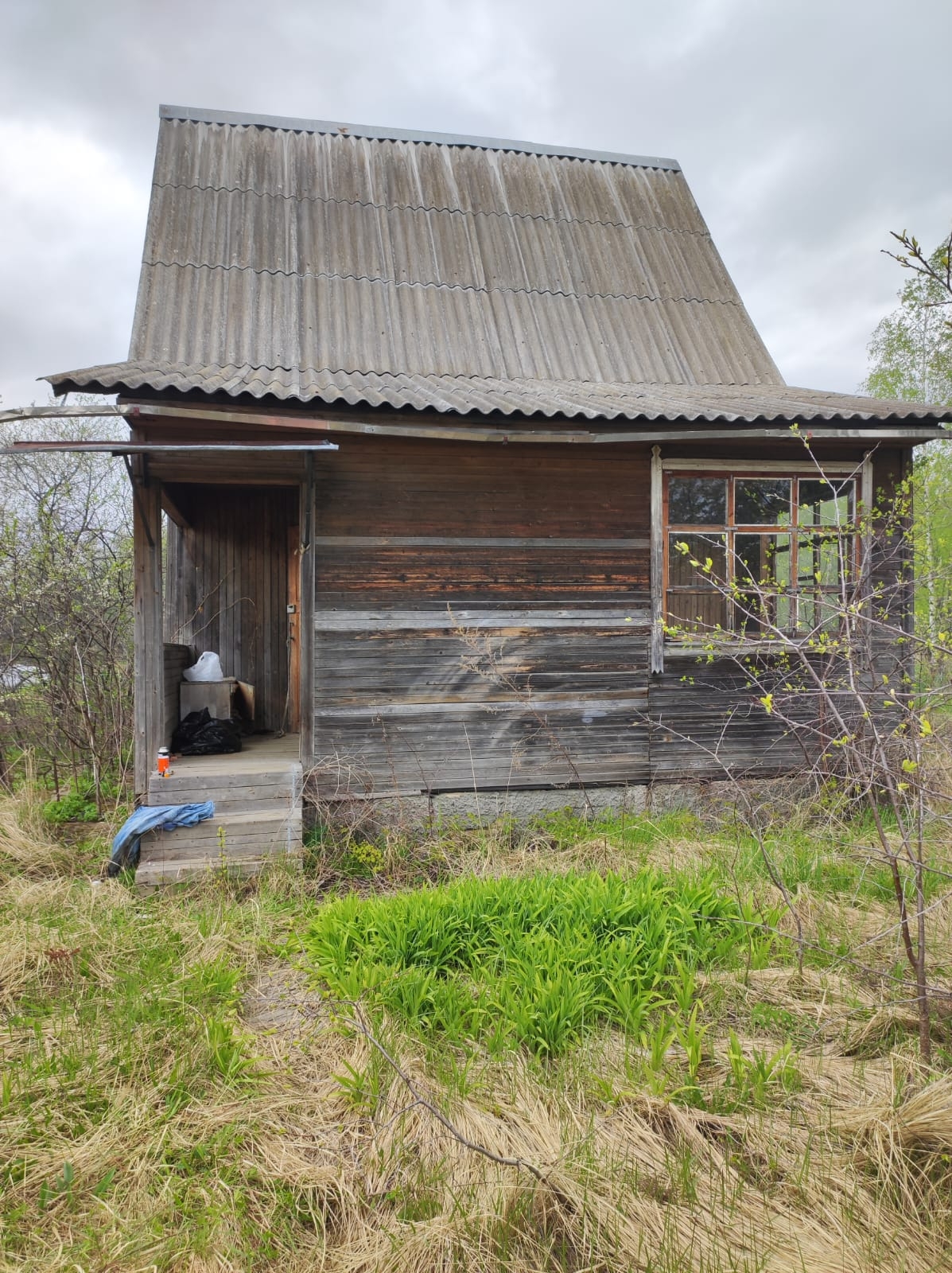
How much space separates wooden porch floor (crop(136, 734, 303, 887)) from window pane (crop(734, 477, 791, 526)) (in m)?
4.82

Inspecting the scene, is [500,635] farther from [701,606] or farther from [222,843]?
[701,606]

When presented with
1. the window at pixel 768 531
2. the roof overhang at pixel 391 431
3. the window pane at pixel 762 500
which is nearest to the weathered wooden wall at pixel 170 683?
the roof overhang at pixel 391 431

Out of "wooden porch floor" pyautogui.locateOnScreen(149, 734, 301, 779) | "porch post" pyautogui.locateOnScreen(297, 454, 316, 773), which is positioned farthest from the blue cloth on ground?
"porch post" pyautogui.locateOnScreen(297, 454, 316, 773)

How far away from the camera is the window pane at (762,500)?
7.58 metres

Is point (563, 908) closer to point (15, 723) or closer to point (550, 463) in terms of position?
point (550, 463)

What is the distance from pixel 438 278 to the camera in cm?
901

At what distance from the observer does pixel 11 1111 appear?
2.99 meters

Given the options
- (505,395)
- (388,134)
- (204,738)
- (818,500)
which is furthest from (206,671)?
(388,134)

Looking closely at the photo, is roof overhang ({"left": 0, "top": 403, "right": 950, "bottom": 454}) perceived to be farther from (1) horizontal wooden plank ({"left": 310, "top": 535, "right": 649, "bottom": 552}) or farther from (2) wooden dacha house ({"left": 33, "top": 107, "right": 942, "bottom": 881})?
(1) horizontal wooden plank ({"left": 310, "top": 535, "right": 649, "bottom": 552})

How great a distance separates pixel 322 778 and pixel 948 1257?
16.5 feet

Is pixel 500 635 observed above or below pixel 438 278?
below

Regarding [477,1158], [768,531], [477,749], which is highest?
[768,531]

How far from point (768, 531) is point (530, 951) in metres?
4.60

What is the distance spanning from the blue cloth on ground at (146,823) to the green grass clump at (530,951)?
1615 mm
